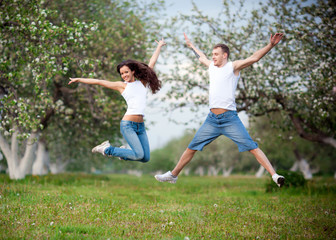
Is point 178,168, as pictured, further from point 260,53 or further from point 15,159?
point 15,159

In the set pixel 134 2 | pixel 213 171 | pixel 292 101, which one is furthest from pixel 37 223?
pixel 213 171

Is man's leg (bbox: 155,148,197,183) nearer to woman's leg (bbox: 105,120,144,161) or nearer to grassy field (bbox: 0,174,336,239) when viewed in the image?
grassy field (bbox: 0,174,336,239)

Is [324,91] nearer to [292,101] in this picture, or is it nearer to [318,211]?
[292,101]

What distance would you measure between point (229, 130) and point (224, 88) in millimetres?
914

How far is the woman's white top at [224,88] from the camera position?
739 cm

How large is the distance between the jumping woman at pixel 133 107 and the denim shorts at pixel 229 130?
4.59 ft

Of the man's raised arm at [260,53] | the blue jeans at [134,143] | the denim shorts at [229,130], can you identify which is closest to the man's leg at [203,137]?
the denim shorts at [229,130]

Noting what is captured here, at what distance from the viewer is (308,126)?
16.8m

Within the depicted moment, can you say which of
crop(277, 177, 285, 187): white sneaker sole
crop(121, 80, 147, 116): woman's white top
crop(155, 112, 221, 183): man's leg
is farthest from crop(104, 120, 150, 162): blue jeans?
crop(277, 177, 285, 187): white sneaker sole

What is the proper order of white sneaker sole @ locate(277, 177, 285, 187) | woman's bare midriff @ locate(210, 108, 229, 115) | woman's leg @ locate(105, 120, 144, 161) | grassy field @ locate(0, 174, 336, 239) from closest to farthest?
Result: grassy field @ locate(0, 174, 336, 239) → white sneaker sole @ locate(277, 177, 285, 187) → woman's bare midriff @ locate(210, 108, 229, 115) → woman's leg @ locate(105, 120, 144, 161)

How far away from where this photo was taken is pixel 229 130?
293 inches

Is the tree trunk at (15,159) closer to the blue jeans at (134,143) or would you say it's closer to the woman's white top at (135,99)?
the blue jeans at (134,143)

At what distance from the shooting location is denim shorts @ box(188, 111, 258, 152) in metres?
7.35

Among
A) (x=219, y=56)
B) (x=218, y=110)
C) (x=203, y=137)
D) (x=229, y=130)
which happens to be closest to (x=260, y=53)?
(x=219, y=56)
